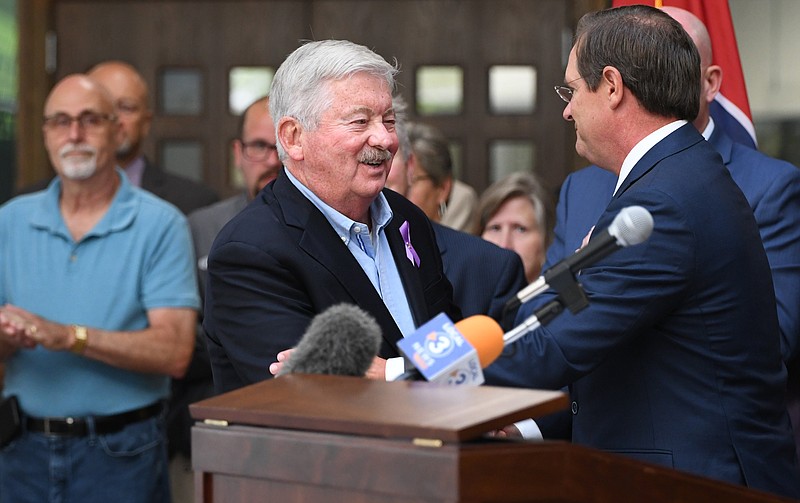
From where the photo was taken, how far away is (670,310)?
249 cm

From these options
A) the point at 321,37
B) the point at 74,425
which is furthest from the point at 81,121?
the point at 321,37

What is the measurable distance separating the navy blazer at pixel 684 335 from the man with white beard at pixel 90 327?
213 centimetres

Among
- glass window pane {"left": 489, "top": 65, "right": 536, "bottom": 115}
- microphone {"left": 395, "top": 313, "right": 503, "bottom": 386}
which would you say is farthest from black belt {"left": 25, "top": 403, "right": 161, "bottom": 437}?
glass window pane {"left": 489, "top": 65, "right": 536, "bottom": 115}

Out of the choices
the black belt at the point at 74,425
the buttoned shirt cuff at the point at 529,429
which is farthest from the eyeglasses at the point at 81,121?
the buttoned shirt cuff at the point at 529,429

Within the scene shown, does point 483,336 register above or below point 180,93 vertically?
below

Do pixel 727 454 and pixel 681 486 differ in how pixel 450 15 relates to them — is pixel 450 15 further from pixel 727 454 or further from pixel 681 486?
pixel 681 486

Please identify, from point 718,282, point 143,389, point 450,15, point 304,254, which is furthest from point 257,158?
point 718,282

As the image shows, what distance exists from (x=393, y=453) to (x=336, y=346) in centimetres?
36

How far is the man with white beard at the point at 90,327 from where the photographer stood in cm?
417

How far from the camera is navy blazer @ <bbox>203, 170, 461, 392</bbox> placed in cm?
247

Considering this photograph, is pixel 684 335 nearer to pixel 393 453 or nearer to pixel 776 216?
pixel 776 216

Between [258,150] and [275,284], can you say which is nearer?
[275,284]

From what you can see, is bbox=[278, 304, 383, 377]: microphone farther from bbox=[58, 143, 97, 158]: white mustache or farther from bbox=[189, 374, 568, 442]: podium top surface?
bbox=[58, 143, 97, 158]: white mustache

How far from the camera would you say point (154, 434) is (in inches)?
171
